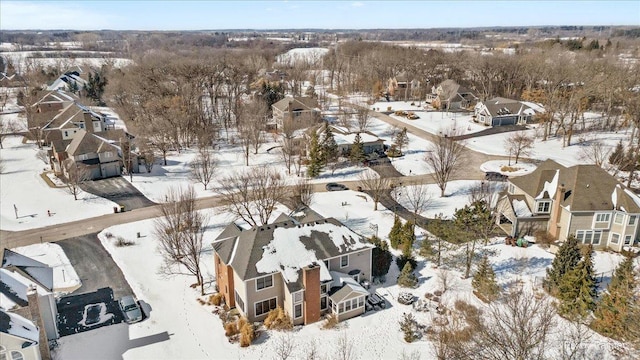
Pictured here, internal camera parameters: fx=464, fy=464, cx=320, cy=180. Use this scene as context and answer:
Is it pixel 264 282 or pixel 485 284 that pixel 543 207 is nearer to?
pixel 485 284

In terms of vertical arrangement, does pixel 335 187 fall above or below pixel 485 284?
below

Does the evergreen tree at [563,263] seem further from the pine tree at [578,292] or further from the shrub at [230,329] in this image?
the shrub at [230,329]

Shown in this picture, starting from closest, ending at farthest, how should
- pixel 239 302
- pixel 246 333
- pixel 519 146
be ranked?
pixel 246 333
pixel 239 302
pixel 519 146

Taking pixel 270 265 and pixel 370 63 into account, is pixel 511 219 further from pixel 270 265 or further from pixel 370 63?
pixel 370 63

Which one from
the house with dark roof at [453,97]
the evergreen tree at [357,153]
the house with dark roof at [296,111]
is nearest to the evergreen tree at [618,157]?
the evergreen tree at [357,153]

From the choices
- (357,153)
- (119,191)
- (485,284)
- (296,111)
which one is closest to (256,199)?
(119,191)

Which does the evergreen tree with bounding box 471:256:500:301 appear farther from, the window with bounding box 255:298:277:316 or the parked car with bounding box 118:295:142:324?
the parked car with bounding box 118:295:142:324

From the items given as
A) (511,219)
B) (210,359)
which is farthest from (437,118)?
(210,359)
